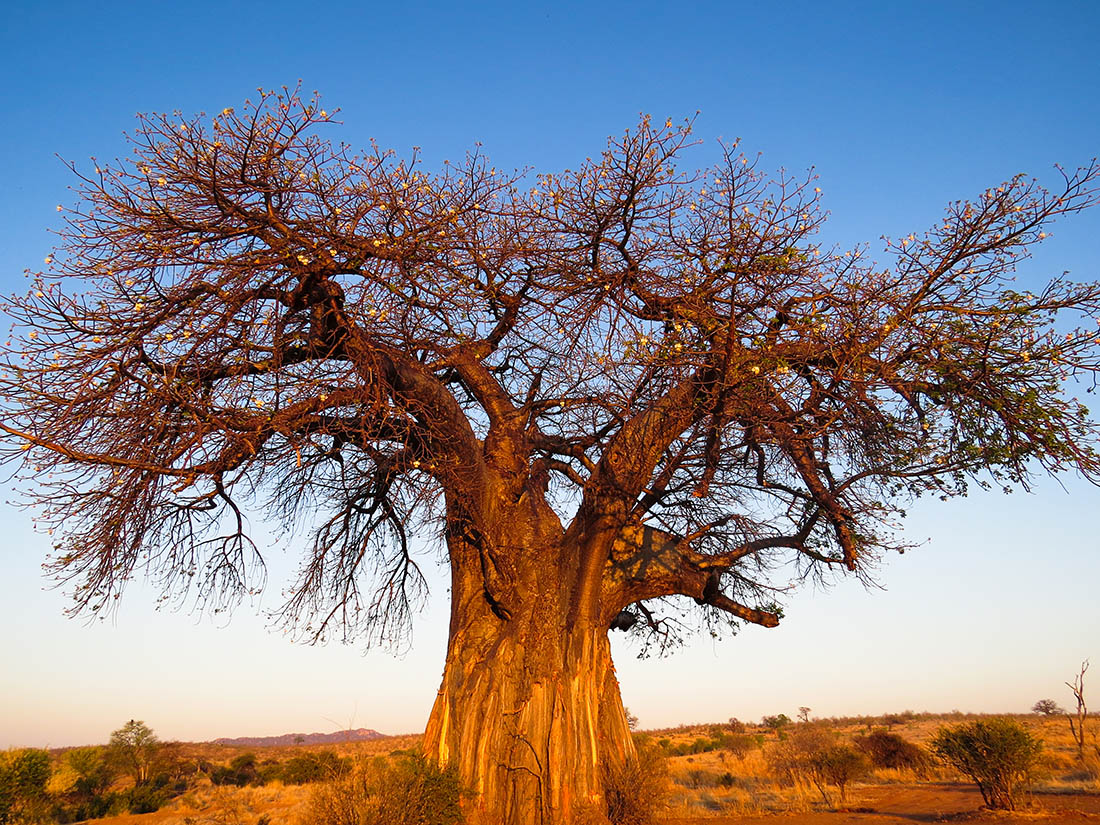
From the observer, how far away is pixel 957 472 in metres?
7.08

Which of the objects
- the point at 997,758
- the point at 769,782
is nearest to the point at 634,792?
the point at 997,758

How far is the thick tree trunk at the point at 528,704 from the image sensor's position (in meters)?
6.31

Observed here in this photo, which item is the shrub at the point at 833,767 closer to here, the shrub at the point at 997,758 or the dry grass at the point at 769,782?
the dry grass at the point at 769,782

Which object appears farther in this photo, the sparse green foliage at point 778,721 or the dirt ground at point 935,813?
the sparse green foliage at point 778,721

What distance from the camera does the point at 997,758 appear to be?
998 cm

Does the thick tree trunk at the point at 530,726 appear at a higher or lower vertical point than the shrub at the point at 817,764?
→ higher

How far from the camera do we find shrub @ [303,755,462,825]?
5430 millimetres

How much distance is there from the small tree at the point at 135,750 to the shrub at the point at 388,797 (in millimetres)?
16006

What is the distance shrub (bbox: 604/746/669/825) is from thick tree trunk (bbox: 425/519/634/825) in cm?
12

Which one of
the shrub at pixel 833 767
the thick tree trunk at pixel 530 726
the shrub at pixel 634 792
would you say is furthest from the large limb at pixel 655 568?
the shrub at pixel 833 767

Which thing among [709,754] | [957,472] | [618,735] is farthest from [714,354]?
[709,754]

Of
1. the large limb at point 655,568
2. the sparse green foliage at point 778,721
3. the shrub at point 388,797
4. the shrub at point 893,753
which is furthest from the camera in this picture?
the sparse green foliage at point 778,721

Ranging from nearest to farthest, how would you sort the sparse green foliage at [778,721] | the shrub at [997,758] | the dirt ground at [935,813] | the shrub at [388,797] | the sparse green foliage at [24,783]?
1. the shrub at [388,797]
2. the dirt ground at [935,813]
3. the shrub at [997,758]
4. the sparse green foliage at [24,783]
5. the sparse green foliage at [778,721]

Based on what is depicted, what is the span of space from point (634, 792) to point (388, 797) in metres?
2.24
